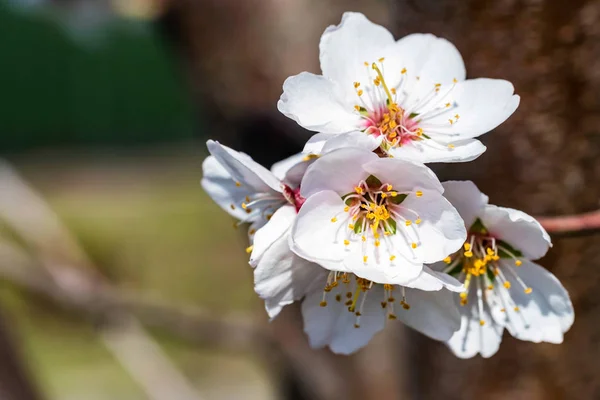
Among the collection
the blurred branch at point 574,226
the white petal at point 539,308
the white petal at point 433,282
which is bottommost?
the white petal at point 539,308

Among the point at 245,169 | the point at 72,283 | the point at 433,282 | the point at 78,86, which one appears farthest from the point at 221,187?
the point at 78,86

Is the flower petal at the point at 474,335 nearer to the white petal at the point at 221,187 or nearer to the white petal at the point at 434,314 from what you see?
the white petal at the point at 434,314

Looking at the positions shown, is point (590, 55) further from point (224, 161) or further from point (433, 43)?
point (224, 161)

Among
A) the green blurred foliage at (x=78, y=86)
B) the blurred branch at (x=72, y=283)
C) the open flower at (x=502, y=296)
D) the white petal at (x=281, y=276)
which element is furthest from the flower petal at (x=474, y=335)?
the green blurred foliage at (x=78, y=86)

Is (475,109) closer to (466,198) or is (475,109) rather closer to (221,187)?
(466,198)

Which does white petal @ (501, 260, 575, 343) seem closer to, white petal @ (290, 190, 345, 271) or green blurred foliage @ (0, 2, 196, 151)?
white petal @ (290, 190, 345, 271)
